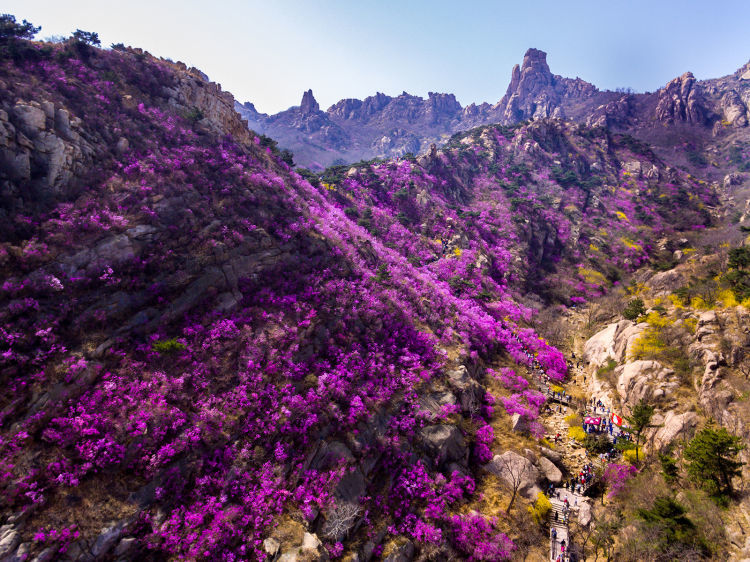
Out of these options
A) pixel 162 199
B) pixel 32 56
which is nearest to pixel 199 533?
pixel 162 199

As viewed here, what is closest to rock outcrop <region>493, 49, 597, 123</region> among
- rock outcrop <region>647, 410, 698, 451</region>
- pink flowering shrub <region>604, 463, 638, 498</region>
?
rock outcrop <region>647, 410, 698, 451</region>

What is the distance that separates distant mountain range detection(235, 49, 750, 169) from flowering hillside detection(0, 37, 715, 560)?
377 feet

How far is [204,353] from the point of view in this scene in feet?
69.5

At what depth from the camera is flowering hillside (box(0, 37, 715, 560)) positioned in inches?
610

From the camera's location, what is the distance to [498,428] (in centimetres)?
2705

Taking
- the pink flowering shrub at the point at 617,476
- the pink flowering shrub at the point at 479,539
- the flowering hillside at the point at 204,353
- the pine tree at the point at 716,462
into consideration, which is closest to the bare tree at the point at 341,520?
the flowering hillside at the point at 204,353

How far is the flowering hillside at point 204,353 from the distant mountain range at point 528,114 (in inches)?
4528

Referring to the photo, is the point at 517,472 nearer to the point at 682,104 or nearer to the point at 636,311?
the point at 636,311

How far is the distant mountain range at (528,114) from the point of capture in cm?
12331

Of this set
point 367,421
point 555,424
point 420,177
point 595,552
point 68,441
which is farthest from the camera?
point 420,177

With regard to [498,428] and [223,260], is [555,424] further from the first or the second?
[223,260]

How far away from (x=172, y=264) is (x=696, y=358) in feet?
134

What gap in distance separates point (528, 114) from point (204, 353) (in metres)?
203

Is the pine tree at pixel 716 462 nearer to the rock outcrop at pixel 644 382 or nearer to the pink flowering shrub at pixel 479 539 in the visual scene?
the rock outcrop at pixel 644 382
